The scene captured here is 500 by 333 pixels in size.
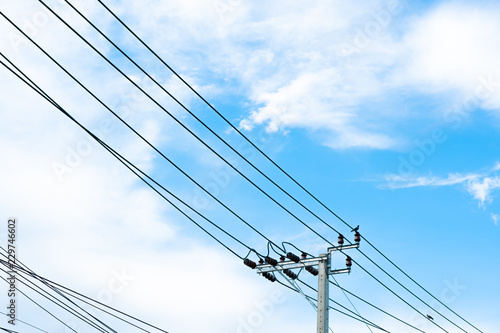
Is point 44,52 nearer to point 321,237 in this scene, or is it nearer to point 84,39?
point 84,39

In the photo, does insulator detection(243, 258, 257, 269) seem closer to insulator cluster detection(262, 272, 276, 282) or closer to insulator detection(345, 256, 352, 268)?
insulator cluster detection(262, 272, 276, 282)

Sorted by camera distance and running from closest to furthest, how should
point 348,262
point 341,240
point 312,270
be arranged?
point 312,270
point 348,262
point 341,240

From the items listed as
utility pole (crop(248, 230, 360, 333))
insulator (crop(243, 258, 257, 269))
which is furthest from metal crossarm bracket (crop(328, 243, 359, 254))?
insulator (crop(243, 258, 257, 269))

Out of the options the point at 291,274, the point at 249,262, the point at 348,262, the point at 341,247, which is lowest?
the point at 291,274

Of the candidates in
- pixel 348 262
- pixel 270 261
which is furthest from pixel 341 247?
pixel 270 261

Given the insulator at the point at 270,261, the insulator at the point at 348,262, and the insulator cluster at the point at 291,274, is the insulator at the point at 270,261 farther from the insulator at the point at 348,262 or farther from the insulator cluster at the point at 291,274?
the insulator at the point at 348,262

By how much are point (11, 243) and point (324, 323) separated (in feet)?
44.6

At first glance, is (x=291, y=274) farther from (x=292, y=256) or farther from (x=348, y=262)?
(x=348, y=262)

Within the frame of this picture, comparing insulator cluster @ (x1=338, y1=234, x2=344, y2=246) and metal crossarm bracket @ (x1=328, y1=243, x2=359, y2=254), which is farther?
insulator cluster @ (x1=338, y1=234, x2=344, y2=246)

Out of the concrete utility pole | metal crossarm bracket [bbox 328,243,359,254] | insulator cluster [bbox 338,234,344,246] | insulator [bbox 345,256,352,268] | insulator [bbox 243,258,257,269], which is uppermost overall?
insulator cluster [bbox 338,234,344,246]

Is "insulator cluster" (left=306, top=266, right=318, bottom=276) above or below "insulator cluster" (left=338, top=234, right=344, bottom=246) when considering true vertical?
below

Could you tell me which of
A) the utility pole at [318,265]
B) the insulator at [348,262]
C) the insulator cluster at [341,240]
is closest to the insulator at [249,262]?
the utility pole at [318,265]

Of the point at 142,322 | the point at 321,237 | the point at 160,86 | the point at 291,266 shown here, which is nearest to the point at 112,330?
the point at 142,322

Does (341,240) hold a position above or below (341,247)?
above
